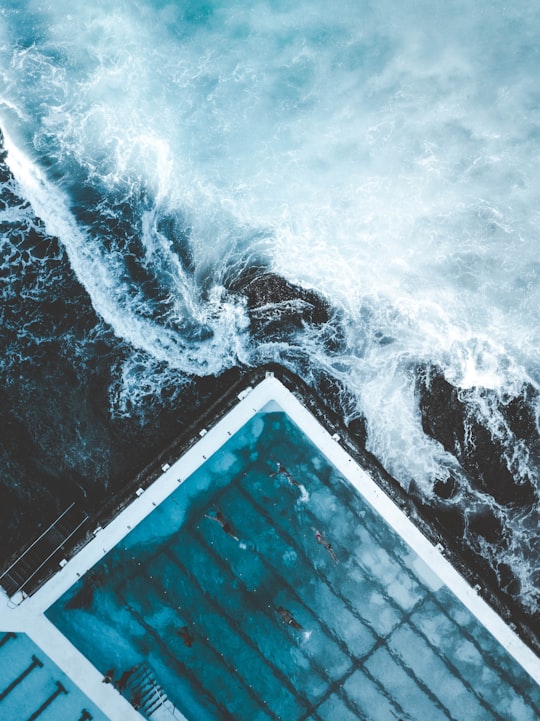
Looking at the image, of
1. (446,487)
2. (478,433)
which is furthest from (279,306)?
(446,487)

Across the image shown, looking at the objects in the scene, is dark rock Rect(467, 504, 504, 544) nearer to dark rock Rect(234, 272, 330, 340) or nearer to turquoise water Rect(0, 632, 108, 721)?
dark rock Rect(234, 272, 330, 340)

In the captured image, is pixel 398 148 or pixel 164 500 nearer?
pixel 164 500

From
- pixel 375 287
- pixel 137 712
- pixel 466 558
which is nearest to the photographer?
pixel 137 712

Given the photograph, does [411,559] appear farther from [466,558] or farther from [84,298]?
[84,298]

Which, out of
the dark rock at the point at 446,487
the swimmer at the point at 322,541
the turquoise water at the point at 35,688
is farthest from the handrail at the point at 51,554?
the dark rock at the point at 446,487

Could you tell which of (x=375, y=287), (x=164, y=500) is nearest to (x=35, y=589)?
(x=164, y=500)

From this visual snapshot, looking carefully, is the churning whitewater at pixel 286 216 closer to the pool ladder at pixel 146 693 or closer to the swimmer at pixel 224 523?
the swimmer at pixel 224 523

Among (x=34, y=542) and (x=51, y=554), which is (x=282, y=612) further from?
(x=34, y=542)

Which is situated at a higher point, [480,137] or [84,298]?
[84,298]
